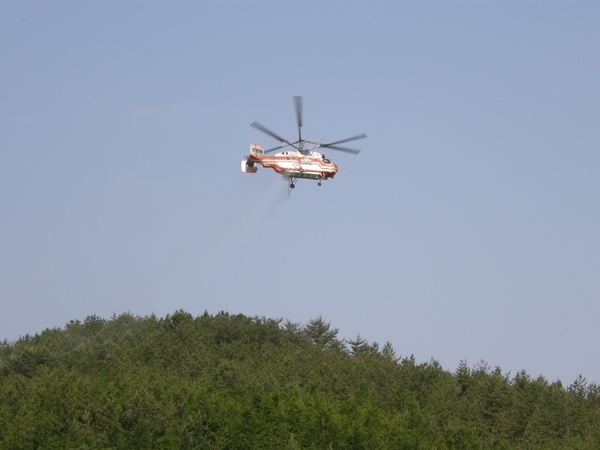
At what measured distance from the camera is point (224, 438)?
64312mm

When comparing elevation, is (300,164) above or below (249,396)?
above

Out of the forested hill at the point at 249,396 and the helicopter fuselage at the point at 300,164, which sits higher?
the helicopter fuselage at the point at 300,164

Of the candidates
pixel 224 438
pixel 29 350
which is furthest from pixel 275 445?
pixel 29 350

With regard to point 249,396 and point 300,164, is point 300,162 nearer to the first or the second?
point 300,164

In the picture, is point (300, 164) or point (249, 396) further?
point (249, 396)

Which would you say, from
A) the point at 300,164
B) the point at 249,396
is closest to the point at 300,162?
the point at 300,164

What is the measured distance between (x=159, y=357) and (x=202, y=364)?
420 cm

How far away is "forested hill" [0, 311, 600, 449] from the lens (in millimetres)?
64812

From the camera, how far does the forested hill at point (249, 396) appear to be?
213 feet

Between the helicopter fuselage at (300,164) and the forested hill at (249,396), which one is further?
the forested hill at (249,396)

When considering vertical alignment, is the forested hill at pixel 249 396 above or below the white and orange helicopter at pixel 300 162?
below

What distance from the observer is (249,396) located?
72.6m

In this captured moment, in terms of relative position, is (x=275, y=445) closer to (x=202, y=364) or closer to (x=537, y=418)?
(x=537, y=418)

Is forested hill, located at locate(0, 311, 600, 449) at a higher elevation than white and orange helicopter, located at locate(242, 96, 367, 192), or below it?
below
